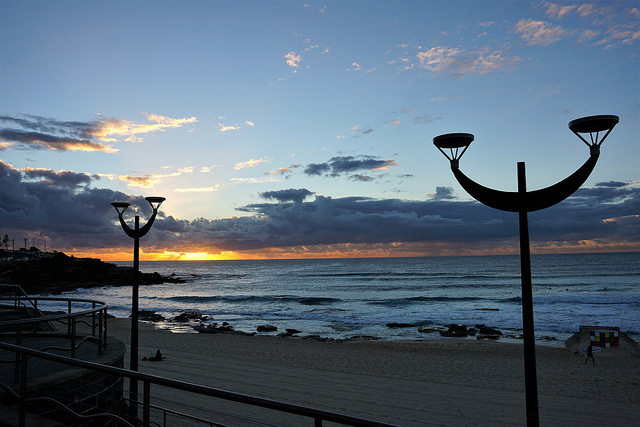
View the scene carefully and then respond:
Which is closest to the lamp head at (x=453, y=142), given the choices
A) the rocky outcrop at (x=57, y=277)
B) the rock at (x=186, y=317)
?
the rock at (x=186, y=317)

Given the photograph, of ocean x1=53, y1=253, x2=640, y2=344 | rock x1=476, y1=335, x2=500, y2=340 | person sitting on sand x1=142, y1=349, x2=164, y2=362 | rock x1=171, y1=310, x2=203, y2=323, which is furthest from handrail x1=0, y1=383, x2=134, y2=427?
rock x1=171, y1=310, x2=203, y2=323

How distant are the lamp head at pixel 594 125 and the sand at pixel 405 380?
5966 mm

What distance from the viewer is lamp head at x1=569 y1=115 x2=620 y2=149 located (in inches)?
165

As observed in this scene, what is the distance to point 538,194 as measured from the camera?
4.25 metres

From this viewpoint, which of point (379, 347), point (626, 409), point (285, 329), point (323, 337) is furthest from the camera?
point (285, 329)

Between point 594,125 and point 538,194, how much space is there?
36.2 inches

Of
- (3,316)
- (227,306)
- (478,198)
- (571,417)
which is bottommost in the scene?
(227,306)

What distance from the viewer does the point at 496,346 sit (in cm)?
2270

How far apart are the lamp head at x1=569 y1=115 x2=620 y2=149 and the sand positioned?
235 inches

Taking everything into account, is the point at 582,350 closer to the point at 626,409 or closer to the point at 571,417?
the point at 626,409

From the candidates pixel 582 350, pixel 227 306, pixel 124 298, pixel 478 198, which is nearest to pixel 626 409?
pixel 582 350

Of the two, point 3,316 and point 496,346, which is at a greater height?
point 3,316

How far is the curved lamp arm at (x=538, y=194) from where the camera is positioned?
13.6ft

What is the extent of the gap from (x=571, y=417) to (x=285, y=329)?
71.3 ft
